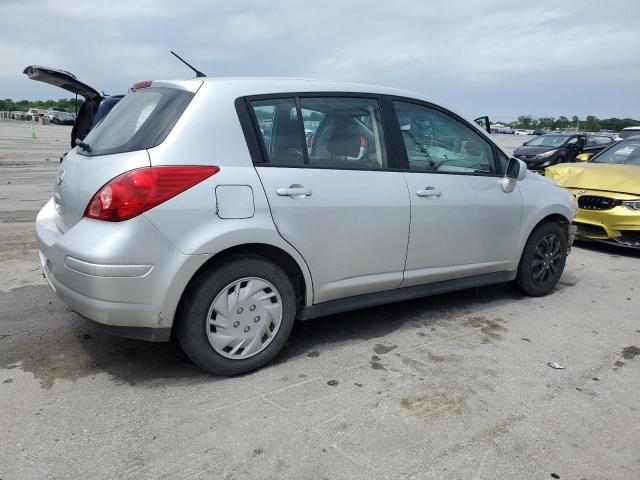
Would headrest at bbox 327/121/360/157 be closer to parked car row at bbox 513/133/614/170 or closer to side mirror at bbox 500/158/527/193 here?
side mirror at bbox 500/158/527/193

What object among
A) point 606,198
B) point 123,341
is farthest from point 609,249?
point 123,341

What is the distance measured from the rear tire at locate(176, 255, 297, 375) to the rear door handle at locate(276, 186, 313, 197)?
0.41m

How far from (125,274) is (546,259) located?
149 inches

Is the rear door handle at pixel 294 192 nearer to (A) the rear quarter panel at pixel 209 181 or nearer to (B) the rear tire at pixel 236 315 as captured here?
(A) the rear quarter panel at pixel 209 181

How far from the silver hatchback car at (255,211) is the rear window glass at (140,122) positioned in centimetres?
1

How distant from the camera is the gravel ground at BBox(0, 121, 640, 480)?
248cm

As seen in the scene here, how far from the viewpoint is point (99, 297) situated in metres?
2.83

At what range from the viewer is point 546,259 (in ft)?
16.2

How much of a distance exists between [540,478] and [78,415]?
2.28 m

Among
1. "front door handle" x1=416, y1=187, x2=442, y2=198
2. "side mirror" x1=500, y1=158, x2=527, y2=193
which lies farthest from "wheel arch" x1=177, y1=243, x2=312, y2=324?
"side mirror" x1=500, y1=158, x2=527, y2=193

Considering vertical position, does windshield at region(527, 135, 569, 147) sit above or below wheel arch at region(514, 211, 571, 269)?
above

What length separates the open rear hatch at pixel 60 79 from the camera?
21.2 ft

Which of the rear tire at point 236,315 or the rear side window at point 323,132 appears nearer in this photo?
the rear tire at point 236,315

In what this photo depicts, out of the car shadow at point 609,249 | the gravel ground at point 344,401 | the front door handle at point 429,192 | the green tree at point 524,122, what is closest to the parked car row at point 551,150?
the car shadow at point 609,249
